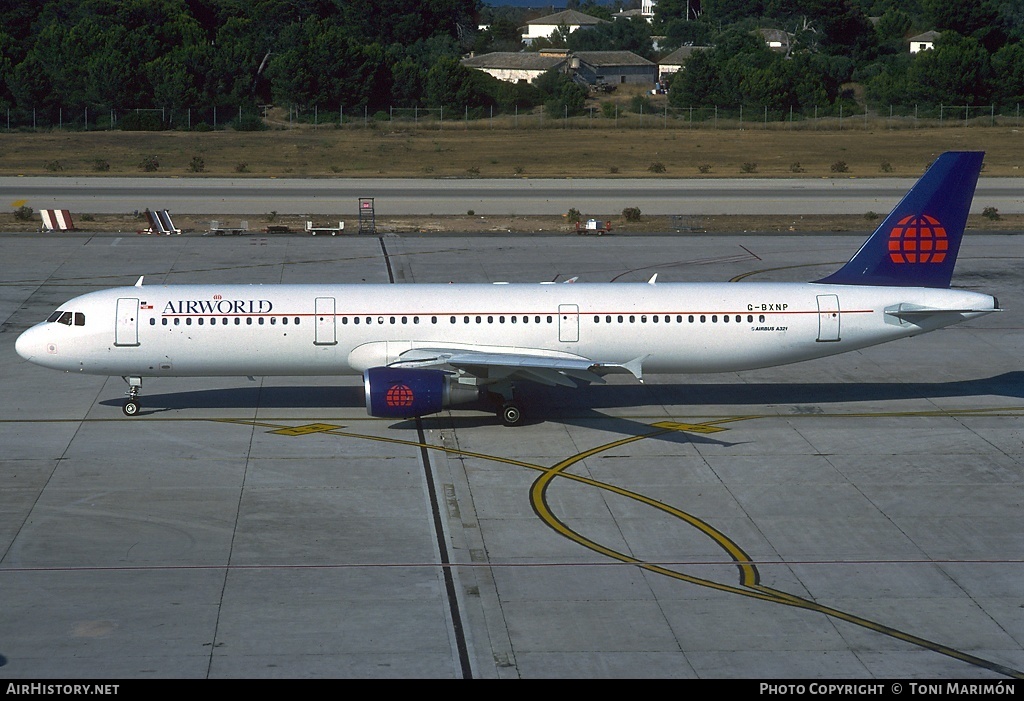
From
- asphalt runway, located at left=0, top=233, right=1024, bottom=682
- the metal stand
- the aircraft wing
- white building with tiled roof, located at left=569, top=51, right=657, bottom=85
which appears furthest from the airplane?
white building with tiled roof, located at left=569, top=51, right=657, bottom=85

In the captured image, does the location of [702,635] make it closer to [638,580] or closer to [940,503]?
[638,580]

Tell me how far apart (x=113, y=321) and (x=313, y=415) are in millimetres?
6762

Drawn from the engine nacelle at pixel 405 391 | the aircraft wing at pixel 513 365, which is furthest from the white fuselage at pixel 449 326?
the engine nacelle at pixel 405 391

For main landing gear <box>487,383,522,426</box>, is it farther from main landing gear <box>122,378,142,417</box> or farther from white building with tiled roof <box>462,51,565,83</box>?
white building with tiled roof <box>462,51,565,83</box>

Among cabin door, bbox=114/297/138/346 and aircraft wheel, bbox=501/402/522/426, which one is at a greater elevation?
cabin door, bbox=114/297/138/346

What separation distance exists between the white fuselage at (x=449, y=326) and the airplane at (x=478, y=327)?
0.04 m

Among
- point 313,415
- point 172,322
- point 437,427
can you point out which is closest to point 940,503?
point 437,427

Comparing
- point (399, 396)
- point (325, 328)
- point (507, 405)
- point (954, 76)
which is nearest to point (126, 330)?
point (325, 328)

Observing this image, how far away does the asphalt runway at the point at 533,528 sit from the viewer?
71.4 ft

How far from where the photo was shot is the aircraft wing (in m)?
34.0

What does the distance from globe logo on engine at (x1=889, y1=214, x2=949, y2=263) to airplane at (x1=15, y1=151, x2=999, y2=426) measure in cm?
104

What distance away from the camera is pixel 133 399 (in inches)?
1467

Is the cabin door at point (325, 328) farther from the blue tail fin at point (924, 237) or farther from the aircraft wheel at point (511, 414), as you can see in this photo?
the blue tail fin at point (924, 237)

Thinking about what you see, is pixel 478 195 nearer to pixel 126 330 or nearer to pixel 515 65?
pixel 126 330
